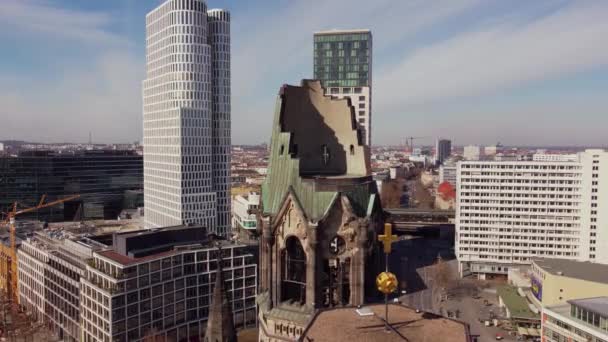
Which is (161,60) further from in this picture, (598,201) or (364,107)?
(598,201)

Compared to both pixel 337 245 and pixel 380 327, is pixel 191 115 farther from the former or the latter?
pixel 380 327

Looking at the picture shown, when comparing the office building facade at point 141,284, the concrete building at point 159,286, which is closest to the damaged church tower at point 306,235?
the office building facade at point 141,284

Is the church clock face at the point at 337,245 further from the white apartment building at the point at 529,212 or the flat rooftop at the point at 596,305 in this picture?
the white apartment building at the point at 529,212

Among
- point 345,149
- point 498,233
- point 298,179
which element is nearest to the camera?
point 298,179

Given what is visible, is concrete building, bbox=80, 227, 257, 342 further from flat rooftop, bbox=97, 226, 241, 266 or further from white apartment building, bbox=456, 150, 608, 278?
white apartment building, bbox=456, 150, 608, 278

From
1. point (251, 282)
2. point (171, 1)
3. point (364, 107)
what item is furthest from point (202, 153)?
point (364, 107)

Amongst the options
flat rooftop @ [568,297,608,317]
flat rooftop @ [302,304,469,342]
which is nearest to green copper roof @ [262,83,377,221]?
flat rooftop @ [302,304,469,342]
